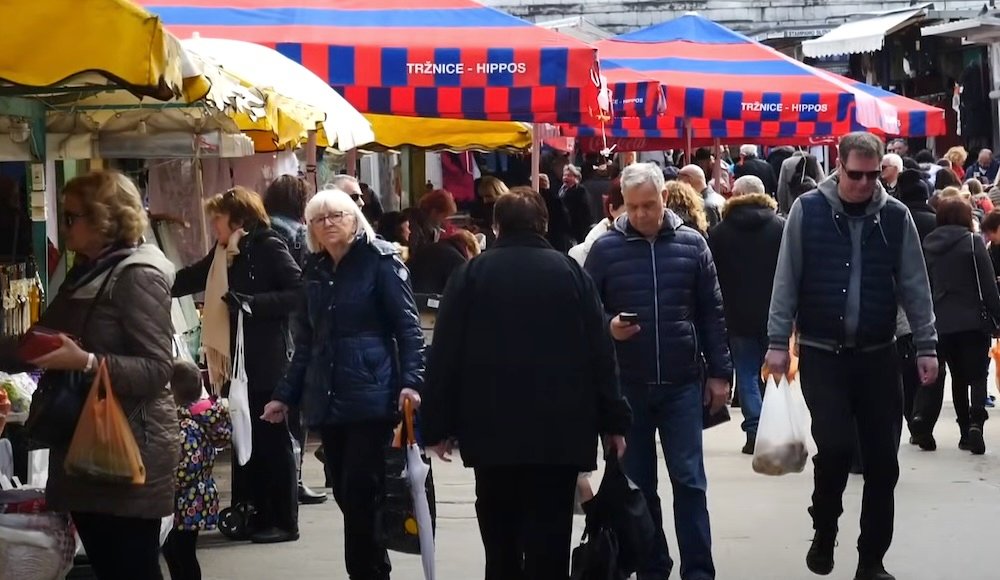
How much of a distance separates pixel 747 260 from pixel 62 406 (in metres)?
6.97

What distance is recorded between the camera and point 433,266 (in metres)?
12.0

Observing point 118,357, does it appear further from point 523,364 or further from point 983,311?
point 983,311

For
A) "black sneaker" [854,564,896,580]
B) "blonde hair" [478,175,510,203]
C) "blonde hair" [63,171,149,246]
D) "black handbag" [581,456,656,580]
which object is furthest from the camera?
"blonde hair" [478,175,510,203]

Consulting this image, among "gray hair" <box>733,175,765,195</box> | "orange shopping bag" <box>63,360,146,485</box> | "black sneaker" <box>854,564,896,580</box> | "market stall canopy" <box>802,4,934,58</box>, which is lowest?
"black sneaker" <box>854,564,896,580</box>

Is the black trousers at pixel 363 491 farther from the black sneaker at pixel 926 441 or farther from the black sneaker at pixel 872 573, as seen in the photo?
the black sneaker at pixel 926 441

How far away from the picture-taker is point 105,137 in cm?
945

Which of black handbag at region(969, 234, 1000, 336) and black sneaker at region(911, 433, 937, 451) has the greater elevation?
black handbag at region(969, 234, 1000, 336)

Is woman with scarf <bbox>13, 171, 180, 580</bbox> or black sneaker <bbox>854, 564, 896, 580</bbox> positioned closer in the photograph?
woman with scarf <bbox>13, 171, 180, 580</bbox>

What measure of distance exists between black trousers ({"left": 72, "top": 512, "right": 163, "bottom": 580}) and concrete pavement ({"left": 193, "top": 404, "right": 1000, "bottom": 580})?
2696 mm

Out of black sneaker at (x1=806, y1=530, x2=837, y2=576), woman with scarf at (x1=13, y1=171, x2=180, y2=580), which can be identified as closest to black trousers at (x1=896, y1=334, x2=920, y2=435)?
black sneaker at (x1=806, y1=530, x2=837, y2=576)

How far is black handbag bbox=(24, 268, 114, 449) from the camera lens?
5566 millimetres

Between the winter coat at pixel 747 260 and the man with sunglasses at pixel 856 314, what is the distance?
4146 millimetres

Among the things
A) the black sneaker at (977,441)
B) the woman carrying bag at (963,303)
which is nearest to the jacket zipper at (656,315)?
the woman carrying bag at (963,303)

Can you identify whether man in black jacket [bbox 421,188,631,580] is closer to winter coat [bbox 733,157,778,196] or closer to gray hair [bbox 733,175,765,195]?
gray hair [bbox 733,175,765,195]
